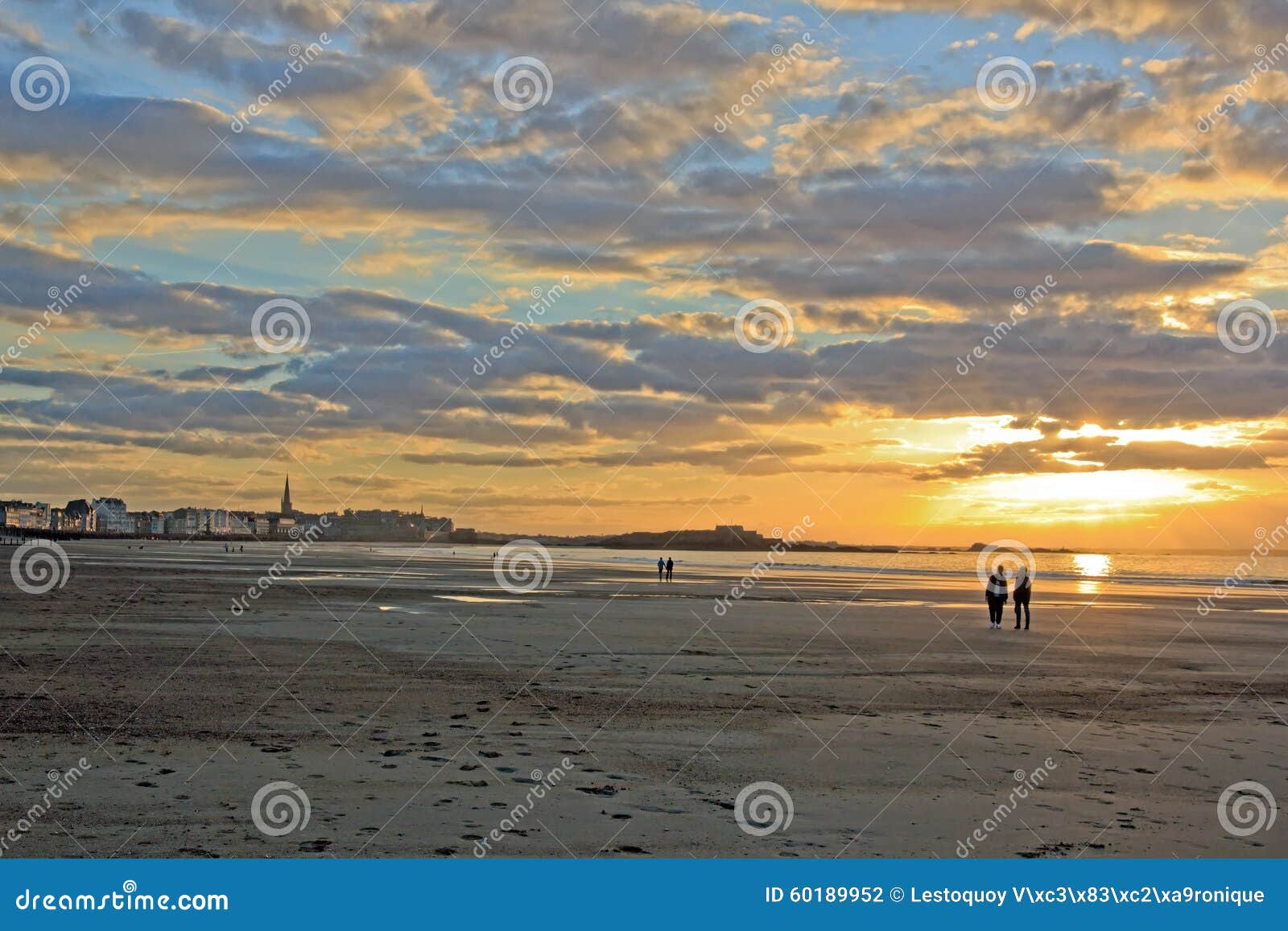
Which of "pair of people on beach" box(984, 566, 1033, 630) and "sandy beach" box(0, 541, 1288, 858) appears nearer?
"sandy beach" box(0, 541, 1288, 858)

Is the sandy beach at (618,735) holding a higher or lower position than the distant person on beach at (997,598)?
lower

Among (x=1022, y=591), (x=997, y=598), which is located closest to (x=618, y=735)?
(x=997, y=598)

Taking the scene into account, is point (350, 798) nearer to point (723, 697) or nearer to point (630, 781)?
point (630, 781)

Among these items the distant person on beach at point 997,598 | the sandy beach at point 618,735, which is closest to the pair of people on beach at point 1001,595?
the distant person on beach at point 997,598

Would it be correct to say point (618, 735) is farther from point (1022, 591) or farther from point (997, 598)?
point (1022, 591)

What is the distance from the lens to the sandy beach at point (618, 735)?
323 inches

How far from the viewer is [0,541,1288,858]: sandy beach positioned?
8.21 metres

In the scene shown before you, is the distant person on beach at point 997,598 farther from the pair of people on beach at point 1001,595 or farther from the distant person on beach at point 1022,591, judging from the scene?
the distant person on beach at point 1022,591

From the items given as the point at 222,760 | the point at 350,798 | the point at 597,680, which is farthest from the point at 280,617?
the point at 350,798

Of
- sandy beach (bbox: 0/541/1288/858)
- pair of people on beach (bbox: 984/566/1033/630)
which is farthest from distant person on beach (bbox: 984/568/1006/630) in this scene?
sandy beach (bbox: 0/541/1288/858)

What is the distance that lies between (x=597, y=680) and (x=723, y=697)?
8.11ft

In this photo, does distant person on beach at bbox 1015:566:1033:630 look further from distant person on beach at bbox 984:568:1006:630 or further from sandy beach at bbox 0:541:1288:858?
sandy beach at bbox 0:541:1288:858

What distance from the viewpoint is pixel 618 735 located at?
12.1 m

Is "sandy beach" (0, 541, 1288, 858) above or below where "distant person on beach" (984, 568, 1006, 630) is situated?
below
